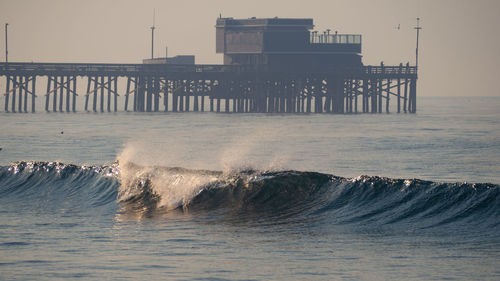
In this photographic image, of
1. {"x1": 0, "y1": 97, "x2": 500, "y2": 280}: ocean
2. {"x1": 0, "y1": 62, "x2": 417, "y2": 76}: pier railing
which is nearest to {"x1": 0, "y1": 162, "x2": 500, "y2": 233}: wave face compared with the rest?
{"x1": 0, "y1": 97, "x2": 500, "y2": 280}: ocean

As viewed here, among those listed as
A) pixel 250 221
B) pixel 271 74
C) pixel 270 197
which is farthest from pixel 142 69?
pixel 250 221

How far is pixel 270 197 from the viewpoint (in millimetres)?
24578

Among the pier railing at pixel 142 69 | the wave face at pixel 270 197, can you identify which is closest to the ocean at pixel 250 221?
the wave face at pixel 270 197

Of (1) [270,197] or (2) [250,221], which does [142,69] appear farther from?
(2) [250,221]

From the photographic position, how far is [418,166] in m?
40.7

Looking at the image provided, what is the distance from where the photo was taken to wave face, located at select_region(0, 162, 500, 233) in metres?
21.3

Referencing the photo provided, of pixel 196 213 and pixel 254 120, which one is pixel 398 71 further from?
pixel 196 213

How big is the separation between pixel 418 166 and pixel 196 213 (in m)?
18.7

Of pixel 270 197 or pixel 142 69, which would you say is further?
pixel 142 69

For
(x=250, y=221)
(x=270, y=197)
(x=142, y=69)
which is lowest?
(x=250, y=221)

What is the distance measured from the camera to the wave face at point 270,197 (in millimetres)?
21312

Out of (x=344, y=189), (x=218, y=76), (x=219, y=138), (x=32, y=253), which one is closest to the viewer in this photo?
(x=32, y=253)

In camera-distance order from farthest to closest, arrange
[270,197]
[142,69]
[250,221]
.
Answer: [142,69] < [270,197] < [250,221]

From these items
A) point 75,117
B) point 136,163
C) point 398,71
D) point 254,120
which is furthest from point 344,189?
point 398,71
